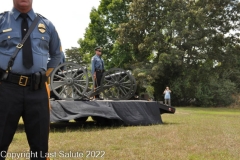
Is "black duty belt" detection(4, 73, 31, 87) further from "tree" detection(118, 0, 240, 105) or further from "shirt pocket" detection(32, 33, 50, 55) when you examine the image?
"tree" detection(118, 0, 240, 105)

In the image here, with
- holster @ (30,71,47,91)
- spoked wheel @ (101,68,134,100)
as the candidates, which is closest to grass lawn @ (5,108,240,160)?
holster @ (30,71,47,91)

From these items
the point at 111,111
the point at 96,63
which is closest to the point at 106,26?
the point at 96,63

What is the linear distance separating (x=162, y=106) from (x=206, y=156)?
215 inches

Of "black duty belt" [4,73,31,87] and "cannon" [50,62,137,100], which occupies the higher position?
"cannon" [50,62,137,100]

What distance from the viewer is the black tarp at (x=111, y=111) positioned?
29.0 feet

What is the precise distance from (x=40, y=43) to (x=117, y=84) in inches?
289

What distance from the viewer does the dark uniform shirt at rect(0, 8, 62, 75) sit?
314cm

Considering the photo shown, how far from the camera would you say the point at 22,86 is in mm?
3133

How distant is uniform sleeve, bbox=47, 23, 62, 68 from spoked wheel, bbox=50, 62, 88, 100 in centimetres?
546

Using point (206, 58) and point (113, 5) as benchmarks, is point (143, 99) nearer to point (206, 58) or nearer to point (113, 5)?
point (206, 58)

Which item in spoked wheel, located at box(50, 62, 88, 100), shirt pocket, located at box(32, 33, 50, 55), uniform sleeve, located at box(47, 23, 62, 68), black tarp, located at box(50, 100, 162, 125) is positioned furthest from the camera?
spoked wheel, located at box(50, 62, 88, 100)

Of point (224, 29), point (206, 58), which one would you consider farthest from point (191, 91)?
point (224, 29)

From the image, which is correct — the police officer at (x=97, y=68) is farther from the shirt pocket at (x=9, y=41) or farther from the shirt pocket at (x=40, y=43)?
the shirt pocket at (x=9, y=41)

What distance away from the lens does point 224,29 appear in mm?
30578
